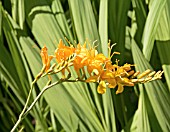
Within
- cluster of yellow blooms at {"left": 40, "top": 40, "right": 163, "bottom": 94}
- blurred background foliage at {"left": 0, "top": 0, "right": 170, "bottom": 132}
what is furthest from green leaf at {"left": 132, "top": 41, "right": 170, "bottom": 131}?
cluster of yellow blooms at {"left": 40, "top": 40, "right": 163, "bottom": 94}

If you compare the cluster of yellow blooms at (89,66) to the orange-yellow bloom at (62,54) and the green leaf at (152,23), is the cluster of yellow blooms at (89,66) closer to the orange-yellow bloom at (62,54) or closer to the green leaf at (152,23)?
the orange-yellow bloom at (62,54)

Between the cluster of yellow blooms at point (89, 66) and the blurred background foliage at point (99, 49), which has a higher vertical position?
the cluster of yellow blooms at point (89, 66)

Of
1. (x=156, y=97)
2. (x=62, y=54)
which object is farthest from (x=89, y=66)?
(x=156, y=97)

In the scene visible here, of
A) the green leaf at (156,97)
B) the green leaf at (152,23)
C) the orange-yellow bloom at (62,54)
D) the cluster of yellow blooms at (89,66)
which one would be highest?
the orange-yellow bloom at (62,54)

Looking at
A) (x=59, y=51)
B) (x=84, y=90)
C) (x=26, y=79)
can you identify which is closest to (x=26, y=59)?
(x=26, y=79)

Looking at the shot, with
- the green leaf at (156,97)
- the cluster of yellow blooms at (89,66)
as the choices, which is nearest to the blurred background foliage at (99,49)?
the green leaf at (156,97)

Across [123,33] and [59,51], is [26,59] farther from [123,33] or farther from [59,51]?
[59,51]

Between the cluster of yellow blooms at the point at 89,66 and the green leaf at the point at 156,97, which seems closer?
the cluster of yellow blooms at the point at 89,66

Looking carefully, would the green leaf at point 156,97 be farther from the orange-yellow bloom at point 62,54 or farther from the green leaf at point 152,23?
the orange-yellow bloom at point 62,54

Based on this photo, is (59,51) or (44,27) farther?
(44,27)
